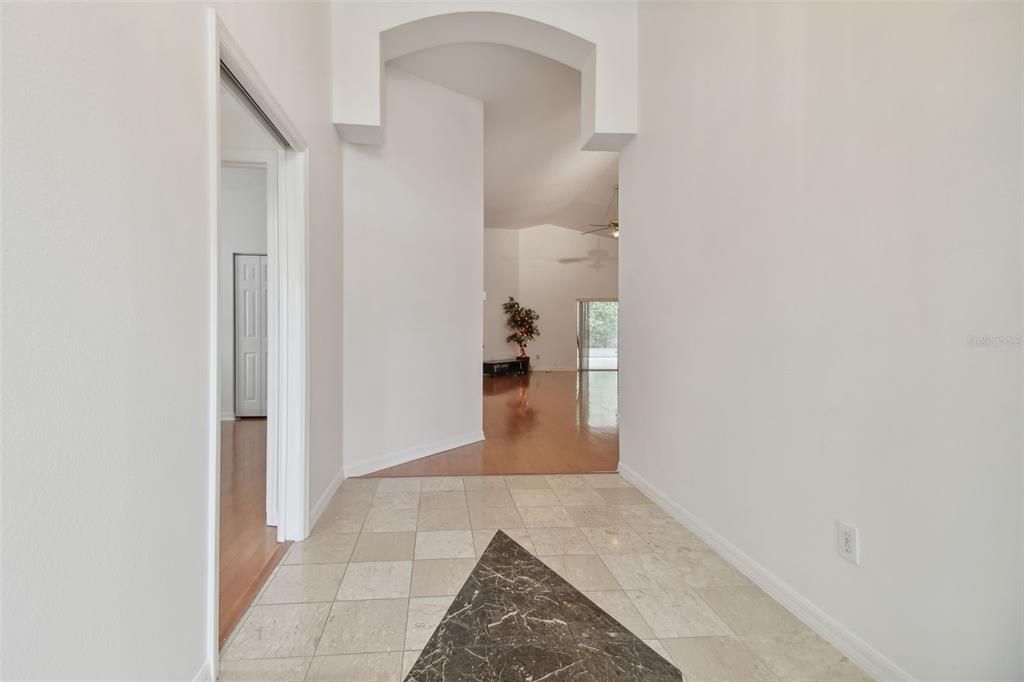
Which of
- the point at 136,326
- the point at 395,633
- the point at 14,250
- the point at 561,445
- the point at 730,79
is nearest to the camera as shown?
the point at 14,250

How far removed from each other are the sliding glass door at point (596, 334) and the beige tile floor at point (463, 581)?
913 cm

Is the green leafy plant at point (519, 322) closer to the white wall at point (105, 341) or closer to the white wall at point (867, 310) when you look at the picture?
the white wall at point (867, 310)

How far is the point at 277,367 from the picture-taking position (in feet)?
8.07

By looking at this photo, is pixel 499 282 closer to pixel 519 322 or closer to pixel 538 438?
pixel 519 322

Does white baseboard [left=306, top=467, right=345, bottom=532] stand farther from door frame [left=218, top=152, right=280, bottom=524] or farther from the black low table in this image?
the black low table

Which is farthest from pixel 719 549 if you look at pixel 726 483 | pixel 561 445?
pixel 561 445

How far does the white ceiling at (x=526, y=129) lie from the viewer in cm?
385

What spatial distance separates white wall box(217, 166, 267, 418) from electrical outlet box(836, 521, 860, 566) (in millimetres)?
5781

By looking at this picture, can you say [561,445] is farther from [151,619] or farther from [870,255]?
[151,619]

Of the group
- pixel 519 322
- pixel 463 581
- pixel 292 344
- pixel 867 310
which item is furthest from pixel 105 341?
pixel 519 322

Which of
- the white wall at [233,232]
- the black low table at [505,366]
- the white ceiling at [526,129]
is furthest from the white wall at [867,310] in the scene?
the black low table at [505,366]

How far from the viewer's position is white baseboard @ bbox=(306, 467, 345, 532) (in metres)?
2.59

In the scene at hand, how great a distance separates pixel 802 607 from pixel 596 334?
10641mm

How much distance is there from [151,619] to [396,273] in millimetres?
2880
